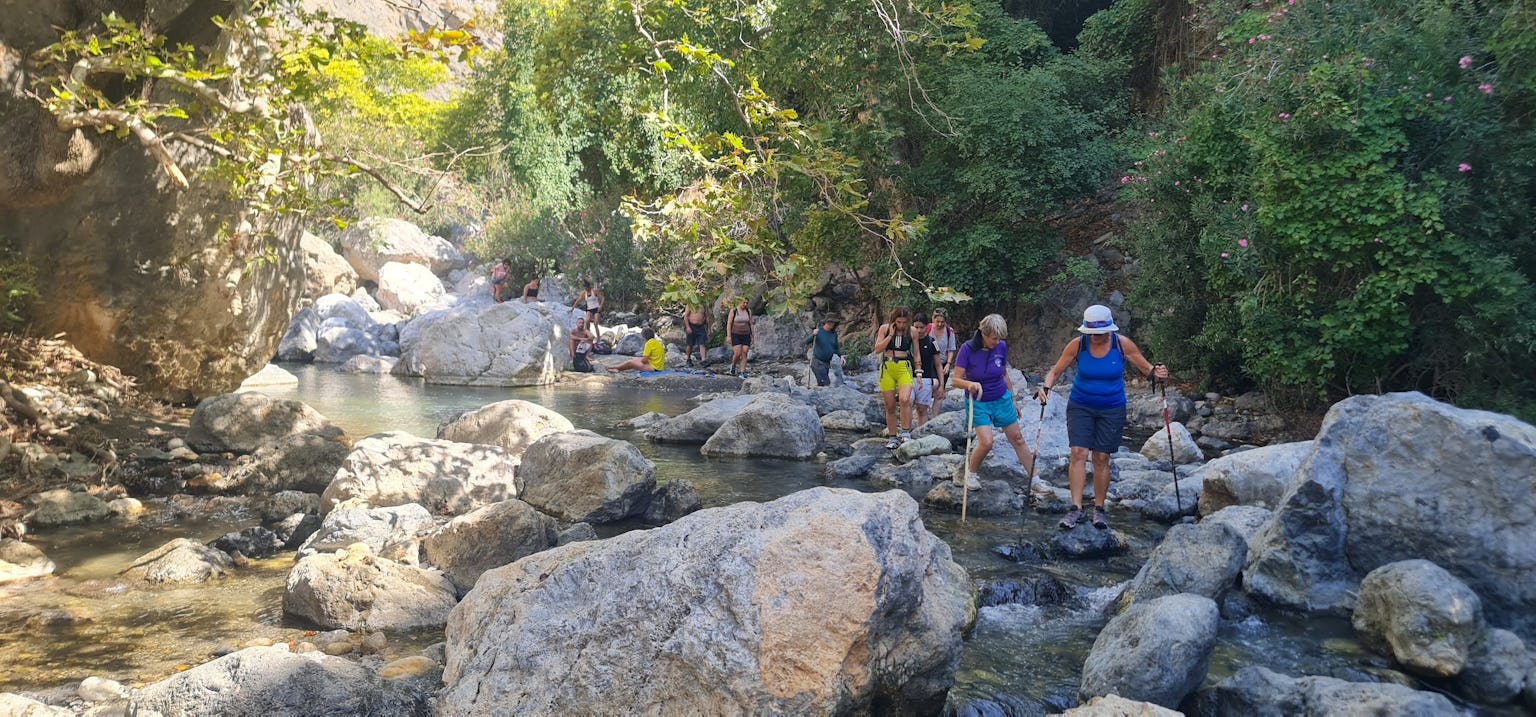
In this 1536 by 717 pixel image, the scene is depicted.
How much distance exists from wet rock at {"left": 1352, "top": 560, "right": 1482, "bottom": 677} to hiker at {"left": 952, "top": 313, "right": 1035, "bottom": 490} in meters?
3.89

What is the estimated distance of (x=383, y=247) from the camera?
129ft

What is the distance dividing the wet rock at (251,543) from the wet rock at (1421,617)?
25.2ft

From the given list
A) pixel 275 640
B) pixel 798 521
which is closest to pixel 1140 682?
pixel 798 521

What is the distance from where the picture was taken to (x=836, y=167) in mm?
6840

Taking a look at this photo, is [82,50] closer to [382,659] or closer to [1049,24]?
[382,659]

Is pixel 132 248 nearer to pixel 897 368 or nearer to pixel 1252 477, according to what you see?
pixel 897 368

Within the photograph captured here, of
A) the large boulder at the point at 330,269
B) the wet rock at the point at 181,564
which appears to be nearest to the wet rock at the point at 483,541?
the wet rock at the point at 181,564

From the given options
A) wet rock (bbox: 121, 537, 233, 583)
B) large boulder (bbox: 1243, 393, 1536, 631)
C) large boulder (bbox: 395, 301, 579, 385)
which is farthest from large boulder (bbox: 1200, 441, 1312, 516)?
large boulder (bbox: 395, 301, 579, 385)

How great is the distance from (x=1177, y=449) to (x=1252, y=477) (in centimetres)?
325

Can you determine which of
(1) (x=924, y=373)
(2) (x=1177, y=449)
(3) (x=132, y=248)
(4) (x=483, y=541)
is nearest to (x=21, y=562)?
(4) (x=483, y=541)

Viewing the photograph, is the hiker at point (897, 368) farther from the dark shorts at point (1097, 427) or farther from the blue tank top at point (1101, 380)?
the blue tank top at point (1101, 380)

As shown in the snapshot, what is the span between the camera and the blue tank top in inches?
327

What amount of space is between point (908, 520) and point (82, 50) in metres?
6.37

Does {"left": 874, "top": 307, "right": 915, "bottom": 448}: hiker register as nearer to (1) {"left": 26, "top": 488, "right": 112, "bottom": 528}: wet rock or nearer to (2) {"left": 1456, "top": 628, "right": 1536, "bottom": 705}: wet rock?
(2) {"left": 1456, "top": 628, "right": 1536, "bottom": 705}: wet rock
